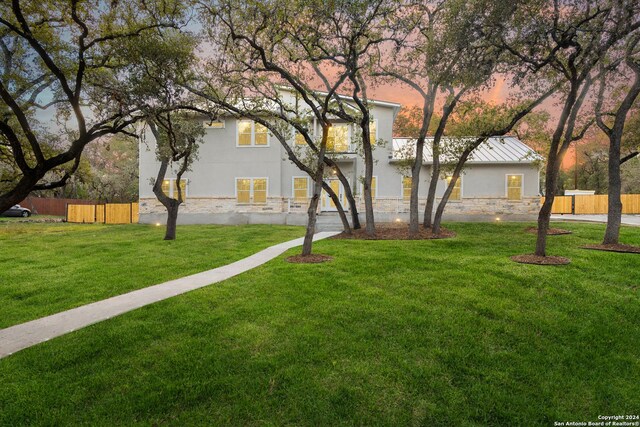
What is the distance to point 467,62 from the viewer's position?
923cm

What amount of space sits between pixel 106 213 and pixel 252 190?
550 inches

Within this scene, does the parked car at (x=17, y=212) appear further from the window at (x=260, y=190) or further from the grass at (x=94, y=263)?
the window at (x=260, y=190)

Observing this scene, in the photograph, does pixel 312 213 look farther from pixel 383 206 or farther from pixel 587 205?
pixel 587 205

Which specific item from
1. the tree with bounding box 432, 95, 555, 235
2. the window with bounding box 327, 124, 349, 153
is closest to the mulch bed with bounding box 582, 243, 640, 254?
the tree with bounding box 432, 95, 555, 235

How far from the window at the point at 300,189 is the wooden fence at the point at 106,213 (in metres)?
13.2

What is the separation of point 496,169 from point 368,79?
10.4 meters

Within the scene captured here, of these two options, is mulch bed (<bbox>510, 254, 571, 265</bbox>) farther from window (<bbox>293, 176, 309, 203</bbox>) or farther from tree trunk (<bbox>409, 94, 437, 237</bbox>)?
window (<bbox>293, 176, 309, 203</bbox>)

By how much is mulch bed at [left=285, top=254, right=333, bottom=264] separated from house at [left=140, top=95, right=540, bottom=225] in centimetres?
1010

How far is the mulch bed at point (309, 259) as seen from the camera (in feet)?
30.9

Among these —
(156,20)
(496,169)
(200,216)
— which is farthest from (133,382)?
(496,169)

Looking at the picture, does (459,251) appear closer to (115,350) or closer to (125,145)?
(115,350)

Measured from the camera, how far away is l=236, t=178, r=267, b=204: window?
69.3 ft

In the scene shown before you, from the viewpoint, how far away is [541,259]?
8938 millimetres

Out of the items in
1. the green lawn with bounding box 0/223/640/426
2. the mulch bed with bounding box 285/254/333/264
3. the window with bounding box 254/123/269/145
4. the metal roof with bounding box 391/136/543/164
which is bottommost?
the green lawn with bounding box 0/223/640/426
